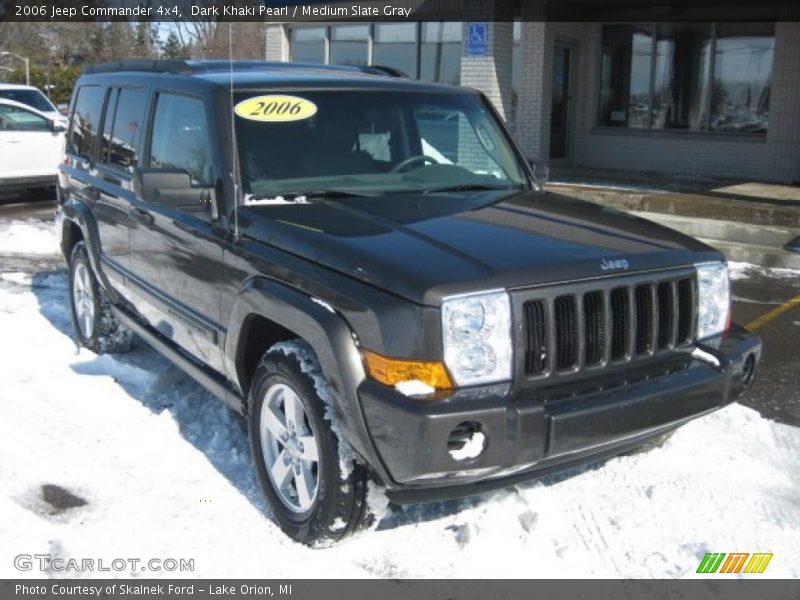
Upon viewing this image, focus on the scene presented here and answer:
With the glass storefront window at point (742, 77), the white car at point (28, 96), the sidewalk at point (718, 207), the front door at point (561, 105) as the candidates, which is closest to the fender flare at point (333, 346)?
the sidewalk at point (718, 207)

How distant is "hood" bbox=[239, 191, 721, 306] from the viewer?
311 cm

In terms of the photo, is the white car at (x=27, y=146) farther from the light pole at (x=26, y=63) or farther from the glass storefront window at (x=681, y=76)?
the light pole at (x=26, y=63)

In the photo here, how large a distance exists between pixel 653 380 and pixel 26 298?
A: 6.11 m

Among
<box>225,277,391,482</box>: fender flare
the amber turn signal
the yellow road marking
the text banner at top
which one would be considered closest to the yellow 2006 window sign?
<box>225,277,391,482</box>: fender flare

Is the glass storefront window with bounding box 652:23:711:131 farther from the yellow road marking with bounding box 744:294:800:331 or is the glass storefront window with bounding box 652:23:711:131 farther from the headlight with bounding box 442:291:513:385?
the headlight with bounding box 442:291:513:385

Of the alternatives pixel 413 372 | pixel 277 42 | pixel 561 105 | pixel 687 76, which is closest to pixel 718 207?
pixel 687 76

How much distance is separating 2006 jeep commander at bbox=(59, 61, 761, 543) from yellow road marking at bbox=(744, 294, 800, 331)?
3.08 meters

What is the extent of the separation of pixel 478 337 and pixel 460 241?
0.51 metres

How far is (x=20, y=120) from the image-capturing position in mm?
13602

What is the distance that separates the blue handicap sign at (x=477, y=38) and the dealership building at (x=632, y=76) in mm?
18

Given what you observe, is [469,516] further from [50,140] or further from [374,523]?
[50,140]

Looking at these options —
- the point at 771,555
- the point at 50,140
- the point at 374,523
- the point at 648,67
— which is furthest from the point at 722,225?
the point at 50,140

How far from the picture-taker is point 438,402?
117 inches

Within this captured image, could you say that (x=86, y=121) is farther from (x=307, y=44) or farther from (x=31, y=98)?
(x=307, y=44)
